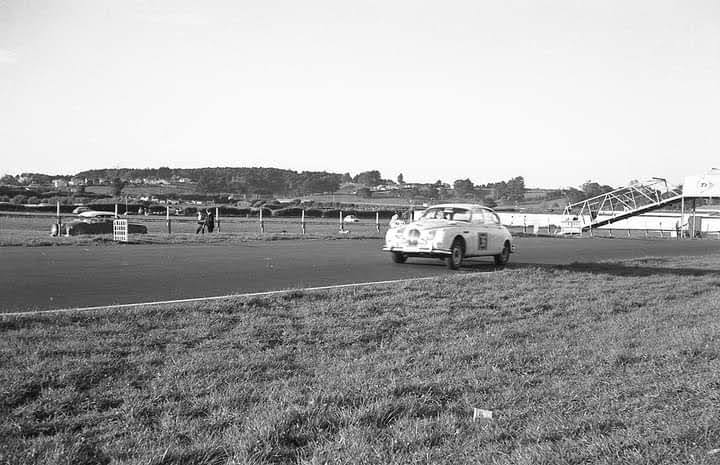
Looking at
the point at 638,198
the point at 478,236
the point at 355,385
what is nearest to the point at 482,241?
the point at 478,236

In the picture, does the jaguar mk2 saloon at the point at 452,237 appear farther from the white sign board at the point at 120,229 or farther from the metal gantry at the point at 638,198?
the metal gantry at the point at 638,198

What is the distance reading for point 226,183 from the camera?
17812 centimetres

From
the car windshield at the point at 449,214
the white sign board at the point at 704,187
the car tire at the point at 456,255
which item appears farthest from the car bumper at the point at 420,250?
the white sign board at the point at 704,187

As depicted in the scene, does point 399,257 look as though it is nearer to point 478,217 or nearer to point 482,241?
point 482,241

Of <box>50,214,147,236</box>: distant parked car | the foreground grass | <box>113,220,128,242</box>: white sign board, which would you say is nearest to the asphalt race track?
the foreground grass

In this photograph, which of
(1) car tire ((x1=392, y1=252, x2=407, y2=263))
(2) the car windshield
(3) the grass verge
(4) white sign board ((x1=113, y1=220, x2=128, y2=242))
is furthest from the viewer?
(4) white sign board ((x1=113, y1=220, x2=128, y2=242))

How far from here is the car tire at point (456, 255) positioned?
18.0 metres

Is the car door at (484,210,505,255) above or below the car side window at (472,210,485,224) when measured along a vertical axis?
below

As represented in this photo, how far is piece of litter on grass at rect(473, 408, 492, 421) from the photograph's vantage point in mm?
5348

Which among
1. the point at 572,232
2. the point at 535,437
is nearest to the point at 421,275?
the point at 535,437

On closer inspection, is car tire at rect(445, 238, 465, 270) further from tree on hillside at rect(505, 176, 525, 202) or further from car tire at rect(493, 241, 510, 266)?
tree on hillside at rect(505, 176, 525, 202)

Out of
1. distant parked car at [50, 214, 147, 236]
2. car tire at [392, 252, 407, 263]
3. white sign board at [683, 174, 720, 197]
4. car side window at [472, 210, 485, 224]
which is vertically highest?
white sign board at [683, 174, 720, 197]

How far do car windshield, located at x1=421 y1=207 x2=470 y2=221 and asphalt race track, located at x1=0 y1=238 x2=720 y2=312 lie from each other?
124 centimetres

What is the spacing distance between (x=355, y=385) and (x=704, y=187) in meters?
52.3
